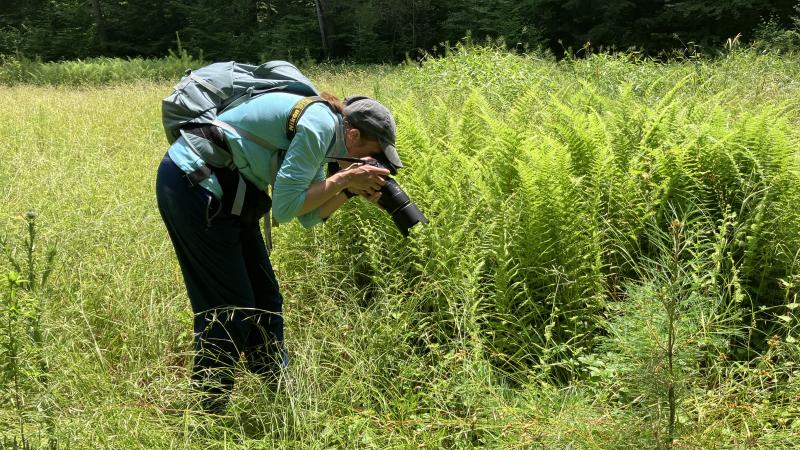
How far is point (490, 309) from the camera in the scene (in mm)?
3145

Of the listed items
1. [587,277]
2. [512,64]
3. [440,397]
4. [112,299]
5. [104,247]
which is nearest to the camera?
[440,397]

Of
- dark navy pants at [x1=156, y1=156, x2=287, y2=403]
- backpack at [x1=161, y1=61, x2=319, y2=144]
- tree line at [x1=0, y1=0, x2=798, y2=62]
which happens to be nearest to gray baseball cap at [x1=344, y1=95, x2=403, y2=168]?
backpack at [x1=161, y1=61, x2=319, y2=144]

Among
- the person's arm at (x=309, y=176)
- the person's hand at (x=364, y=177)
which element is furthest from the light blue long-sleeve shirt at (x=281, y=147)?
the person's hand at (x=364, y=177)

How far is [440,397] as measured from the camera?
8.14 feet

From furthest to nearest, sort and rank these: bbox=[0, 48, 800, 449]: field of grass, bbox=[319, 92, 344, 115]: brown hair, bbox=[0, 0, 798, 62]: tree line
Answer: bbox=[0, 0, 798, 62]: tree line, bbox=[319, 92, 344, 115]: brown hair, bbox=[0, 48, 800, 449]: field of grass

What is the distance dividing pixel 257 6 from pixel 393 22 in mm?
9005

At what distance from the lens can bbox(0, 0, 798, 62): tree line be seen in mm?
17766

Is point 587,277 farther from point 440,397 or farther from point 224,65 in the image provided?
point 224,65

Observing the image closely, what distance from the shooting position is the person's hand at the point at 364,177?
2.43m

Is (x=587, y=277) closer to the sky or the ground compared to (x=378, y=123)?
closer to the ground

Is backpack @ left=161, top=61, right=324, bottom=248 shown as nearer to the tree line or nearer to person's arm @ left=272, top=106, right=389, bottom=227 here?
person's arm @ left=272, top=106, right=389, bottom=227

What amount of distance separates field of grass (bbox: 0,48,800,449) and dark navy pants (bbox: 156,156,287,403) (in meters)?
0.13

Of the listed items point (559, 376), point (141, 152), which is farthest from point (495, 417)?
point (141, 152)

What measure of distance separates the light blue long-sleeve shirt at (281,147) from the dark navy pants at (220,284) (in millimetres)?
125
